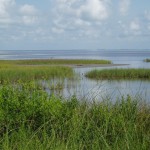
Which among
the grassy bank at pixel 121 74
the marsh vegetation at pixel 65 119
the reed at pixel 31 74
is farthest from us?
the grassy bank at pixel 121 74

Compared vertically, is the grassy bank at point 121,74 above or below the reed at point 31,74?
below

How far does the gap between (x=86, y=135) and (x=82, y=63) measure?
43.4 meters

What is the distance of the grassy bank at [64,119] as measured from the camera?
677cm

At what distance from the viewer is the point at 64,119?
25.9 feet

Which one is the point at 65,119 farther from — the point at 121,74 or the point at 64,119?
the point at 121,74

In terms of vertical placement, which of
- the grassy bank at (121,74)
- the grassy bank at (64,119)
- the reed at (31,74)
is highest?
the grassy bank at (64,119)

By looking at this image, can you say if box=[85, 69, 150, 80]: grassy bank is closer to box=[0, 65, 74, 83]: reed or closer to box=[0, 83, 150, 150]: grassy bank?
box=[0, 65, 74, 83]: reed

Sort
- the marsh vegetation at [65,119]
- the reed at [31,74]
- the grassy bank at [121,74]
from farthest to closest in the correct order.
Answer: the grassy bank at [121,74] < the reed at [31,74] < the marsh vegetation at [65,119]

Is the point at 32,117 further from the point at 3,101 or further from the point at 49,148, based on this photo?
the point at 49,148

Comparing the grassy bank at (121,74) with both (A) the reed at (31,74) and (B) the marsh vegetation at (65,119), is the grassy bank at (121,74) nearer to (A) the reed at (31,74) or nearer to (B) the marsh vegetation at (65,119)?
(A) the reed at (31,74)

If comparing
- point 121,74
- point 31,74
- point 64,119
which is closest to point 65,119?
point 64,119

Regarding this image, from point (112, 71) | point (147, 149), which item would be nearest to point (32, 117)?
point (147, 149)

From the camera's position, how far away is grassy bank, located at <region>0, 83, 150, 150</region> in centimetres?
677

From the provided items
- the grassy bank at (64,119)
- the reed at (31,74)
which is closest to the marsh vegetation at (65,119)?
the grassy bank at (64,119)
